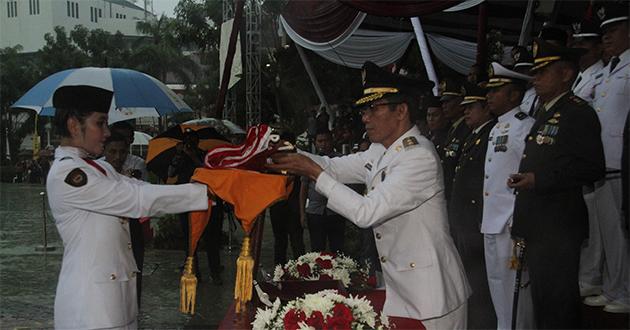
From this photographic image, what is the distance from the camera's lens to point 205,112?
38094mm

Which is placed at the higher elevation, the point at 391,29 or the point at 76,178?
the point at 391,29

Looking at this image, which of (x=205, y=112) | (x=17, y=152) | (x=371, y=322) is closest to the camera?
(x=371, y=322)

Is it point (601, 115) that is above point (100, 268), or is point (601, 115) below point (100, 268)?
above

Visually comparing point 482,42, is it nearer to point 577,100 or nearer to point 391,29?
point 577,100

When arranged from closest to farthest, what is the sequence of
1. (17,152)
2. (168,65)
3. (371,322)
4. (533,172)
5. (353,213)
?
(371,322) < (353,213) < (533,172) < (17,152) < (168,65)

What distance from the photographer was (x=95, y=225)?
3557mm

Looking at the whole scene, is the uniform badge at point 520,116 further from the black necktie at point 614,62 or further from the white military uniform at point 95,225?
the white military uniform at point 95,225

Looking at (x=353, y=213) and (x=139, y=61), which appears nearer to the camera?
(x=353, y=213)

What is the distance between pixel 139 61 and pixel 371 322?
49378 mm

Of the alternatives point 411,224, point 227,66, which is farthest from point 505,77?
point 227,66

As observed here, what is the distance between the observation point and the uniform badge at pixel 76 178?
3479 mm

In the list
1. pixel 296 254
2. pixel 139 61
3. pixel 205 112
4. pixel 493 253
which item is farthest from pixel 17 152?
pixel 493 253

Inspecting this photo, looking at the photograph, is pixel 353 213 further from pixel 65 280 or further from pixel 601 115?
pixel 601 115

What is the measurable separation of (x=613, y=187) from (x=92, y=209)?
3431 millimetres
